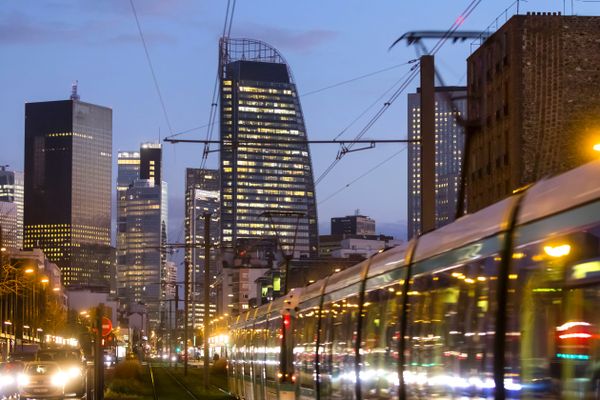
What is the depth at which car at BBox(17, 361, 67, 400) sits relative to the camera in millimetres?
39094

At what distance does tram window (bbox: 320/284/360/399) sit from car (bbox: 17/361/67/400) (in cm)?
2070

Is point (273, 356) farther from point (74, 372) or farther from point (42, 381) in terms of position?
point (74, 372)

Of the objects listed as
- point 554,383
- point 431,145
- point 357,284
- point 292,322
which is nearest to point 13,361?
point 292,322

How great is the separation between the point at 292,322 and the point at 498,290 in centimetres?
1561

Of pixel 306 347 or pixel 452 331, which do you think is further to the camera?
pixel 306 347

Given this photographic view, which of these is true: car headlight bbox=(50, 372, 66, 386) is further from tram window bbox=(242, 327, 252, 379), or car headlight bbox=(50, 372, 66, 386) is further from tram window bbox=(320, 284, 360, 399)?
tram window bbox=(320, 284, 360, 399)

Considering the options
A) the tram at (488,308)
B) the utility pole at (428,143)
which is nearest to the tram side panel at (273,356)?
the utility pole at (428,143)

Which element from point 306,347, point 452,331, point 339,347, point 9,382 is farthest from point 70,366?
point 452,331

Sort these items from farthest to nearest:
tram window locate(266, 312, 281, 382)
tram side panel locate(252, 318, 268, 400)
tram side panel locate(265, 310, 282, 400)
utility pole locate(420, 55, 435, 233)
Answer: tram side panel locate(252, 318, 268, 400)
tram window locate(266, 312, 281, 382)
tram side panel locate(265, 310, 282, 400)
utility pole locate(420, 55, 435, 233)

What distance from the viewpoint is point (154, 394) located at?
5009 cm

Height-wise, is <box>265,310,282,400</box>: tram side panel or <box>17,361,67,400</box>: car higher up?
<box>265,310,282,400</box>: tram side panel

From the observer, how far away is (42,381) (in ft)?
129

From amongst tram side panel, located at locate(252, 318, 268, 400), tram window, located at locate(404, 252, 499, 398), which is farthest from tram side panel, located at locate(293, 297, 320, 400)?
tram window, located at locate(404, 252, 499, 398)

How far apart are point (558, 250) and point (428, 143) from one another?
14.2 meters
